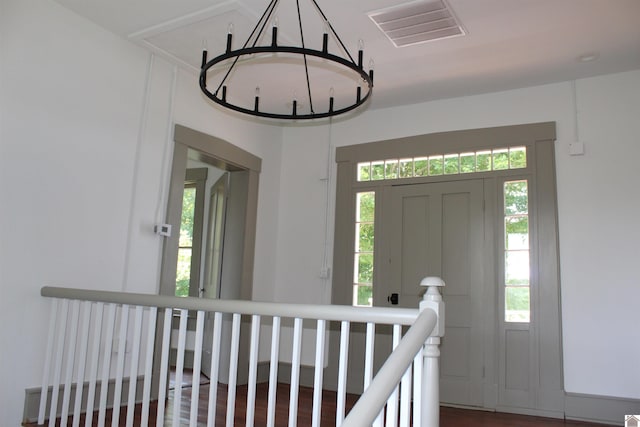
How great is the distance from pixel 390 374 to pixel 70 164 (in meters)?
3.00

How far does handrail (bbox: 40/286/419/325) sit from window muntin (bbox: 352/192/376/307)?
2.80 metres

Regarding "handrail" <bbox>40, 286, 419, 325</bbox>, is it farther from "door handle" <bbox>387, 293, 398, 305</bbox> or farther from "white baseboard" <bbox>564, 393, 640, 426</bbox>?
"white baseboard" <bbox>564, 393, 640, 426</bbox>

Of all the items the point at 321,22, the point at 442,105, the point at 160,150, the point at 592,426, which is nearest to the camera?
the point at 321,22

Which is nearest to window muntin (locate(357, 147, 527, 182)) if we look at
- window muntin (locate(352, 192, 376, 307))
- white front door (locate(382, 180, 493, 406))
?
white front door (locate(382, 180, 493, 406))

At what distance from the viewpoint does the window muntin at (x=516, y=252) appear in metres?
4.32

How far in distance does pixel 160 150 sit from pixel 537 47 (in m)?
3.11

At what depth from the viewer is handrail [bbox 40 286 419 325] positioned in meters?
1.87

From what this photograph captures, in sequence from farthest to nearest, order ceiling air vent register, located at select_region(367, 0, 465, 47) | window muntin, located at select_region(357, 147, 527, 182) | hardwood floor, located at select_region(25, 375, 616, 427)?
window muntin, located at select_region(357, 147, 527, 182), hardwood floor, located at select_region(25, 375, 616, 427), ceiling air vent register, located at select_region(367, 0, 465, 47)

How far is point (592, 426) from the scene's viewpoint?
380 centimetres

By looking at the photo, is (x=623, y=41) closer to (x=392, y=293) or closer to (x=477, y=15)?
(x=477, y=15)

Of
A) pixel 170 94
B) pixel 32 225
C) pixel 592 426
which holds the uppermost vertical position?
pixel 170 94

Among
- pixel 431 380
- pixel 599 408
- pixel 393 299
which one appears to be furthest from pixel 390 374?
pixel 393 299

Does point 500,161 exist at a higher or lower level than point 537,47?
lower

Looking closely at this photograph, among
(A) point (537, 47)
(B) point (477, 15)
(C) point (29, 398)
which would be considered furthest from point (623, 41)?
(C) point (29, 398)
